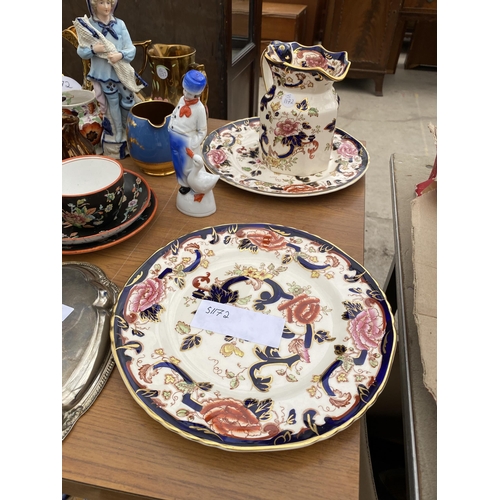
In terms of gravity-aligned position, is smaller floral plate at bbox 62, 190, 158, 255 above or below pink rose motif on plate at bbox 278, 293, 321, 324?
above

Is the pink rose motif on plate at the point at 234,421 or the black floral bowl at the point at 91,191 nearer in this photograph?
the pink rose motif on plate at the point at 234,421

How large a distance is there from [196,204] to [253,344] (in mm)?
303

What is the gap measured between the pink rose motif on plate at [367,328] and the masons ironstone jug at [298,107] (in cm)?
36

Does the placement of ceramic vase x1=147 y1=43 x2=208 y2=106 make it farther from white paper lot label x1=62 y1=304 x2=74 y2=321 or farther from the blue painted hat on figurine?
white paper lot label x1=62 y1=304 x2=74 y2=321

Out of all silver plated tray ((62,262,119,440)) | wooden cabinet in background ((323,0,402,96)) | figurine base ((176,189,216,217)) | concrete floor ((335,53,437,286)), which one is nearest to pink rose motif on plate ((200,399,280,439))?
silver plated tray ((62,262,119,440))

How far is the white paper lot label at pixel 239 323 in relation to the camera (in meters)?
0.53

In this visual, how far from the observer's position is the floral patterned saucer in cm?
77

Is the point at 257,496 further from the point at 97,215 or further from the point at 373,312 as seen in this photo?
the point at 97,215

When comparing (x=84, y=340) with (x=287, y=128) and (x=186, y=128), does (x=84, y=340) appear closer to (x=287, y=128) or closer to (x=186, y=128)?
(x=186, y=128)

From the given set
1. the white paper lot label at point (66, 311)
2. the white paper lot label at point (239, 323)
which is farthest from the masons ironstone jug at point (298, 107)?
the white paper lot label at point (66, 311)

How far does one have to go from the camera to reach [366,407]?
43 cm

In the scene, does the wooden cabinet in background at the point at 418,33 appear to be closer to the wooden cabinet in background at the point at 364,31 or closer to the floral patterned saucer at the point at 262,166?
the wooden cabinet in background at the point at 364,31

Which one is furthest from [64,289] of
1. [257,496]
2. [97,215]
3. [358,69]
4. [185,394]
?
[358,69]

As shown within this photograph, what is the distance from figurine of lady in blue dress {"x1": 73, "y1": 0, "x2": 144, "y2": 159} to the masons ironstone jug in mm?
260
